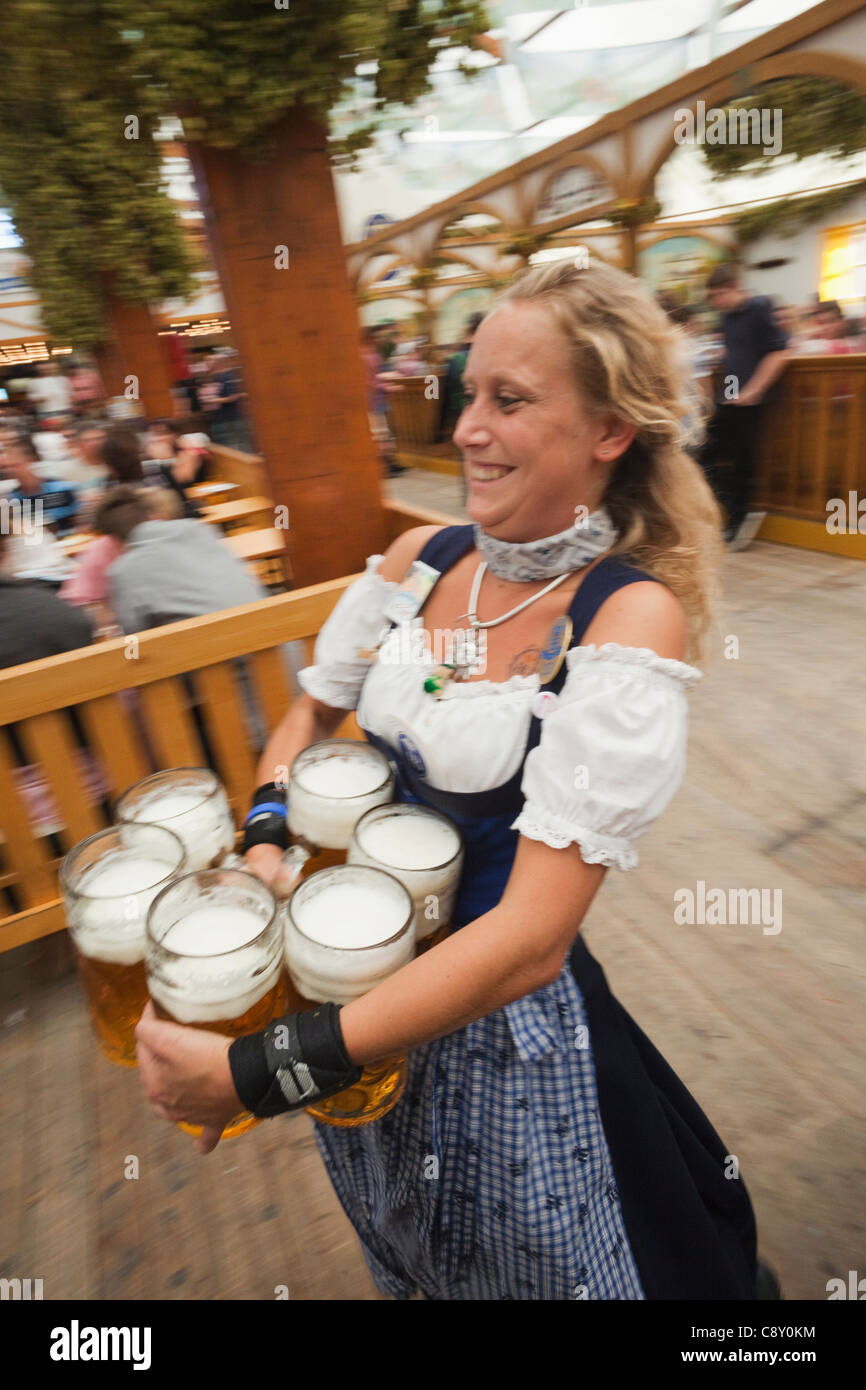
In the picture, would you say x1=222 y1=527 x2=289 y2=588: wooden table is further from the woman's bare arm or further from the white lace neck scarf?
the woman's bare arm

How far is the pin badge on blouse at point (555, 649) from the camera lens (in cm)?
86

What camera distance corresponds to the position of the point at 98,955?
0.73 meters

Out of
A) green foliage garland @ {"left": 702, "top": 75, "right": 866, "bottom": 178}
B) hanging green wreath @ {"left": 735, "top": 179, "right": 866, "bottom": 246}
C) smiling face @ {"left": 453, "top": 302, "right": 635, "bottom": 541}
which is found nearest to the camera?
smiling face @ {"left": 453, "top": 302, "right": 635, "bottom": 541}

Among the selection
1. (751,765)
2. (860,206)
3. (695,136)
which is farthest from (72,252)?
(860,206)

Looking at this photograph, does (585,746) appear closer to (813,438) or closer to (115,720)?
(115,720)

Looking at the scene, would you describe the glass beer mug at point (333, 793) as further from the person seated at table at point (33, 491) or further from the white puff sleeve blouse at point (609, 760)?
the person seated at table at point (33, 491)

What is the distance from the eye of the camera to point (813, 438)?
4.56 meters

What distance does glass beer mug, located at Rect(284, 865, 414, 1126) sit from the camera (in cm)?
69

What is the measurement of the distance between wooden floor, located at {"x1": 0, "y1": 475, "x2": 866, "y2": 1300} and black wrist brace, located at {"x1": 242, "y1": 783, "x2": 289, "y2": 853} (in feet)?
3.29

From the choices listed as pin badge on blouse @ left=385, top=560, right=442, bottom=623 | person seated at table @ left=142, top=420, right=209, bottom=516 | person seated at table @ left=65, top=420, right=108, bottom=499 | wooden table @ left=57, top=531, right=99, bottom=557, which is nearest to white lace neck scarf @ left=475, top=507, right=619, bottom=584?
pin badge on blouse @ left=385, top=560, right=442, bottom=623

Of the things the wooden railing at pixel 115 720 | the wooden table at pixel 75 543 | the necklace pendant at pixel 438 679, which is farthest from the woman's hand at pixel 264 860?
the wooden table at pixel 75 543

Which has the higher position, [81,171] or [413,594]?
[81,171]

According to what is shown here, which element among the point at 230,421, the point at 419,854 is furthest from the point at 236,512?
the point at 230,421

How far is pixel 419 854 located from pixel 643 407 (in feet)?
1.82
